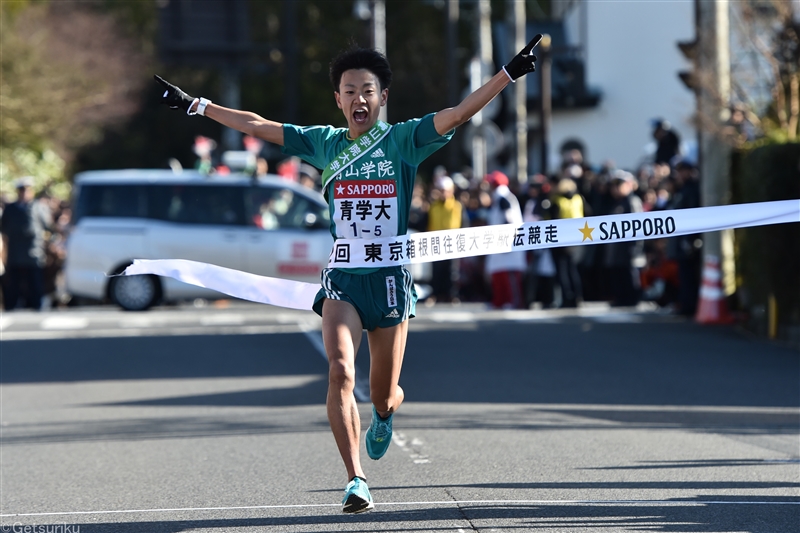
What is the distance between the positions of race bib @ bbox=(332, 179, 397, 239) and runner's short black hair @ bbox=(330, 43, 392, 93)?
1.62 feet

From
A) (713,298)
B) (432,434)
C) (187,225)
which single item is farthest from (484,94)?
(187,225)

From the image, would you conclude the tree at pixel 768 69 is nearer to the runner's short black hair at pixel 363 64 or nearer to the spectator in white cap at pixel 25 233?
the spectator in white cap at pixel 25 233

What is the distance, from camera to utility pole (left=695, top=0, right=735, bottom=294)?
18.1 m

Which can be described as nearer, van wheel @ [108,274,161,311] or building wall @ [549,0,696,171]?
van wheel @ [108,274,161,311]

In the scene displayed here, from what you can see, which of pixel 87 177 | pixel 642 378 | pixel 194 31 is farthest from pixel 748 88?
pixel 194 31

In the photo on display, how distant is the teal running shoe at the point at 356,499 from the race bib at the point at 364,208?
1.18 metres

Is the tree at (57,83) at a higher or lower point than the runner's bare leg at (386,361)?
higher

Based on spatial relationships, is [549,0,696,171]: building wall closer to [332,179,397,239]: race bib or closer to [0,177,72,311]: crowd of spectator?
[0,177,72,311]: crowd of spectator

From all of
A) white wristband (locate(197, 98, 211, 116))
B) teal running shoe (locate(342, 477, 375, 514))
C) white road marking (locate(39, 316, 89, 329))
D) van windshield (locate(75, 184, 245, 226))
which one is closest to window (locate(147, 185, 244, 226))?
van windshield (locate(75, 184, 245, 226))

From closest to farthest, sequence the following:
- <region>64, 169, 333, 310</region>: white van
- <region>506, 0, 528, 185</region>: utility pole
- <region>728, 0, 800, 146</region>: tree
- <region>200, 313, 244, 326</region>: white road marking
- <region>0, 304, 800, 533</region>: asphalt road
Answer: <region>0, 304, 800, 533</region>: asphalt road < <region>728, 0, 800, 146</region>: tree < <region>200, 313, 244, 326</region>: white road marking < <region>64, 169, 333, 310</region>: white van < <region>506, 0, 528, 185</region>: utility pole

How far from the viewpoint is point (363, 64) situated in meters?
6.74

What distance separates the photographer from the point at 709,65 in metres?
18.4

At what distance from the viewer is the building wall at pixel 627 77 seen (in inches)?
1628

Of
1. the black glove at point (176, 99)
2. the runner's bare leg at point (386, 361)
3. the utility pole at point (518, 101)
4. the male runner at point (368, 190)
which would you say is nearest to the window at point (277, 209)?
the utility pole at point (518, 101)
